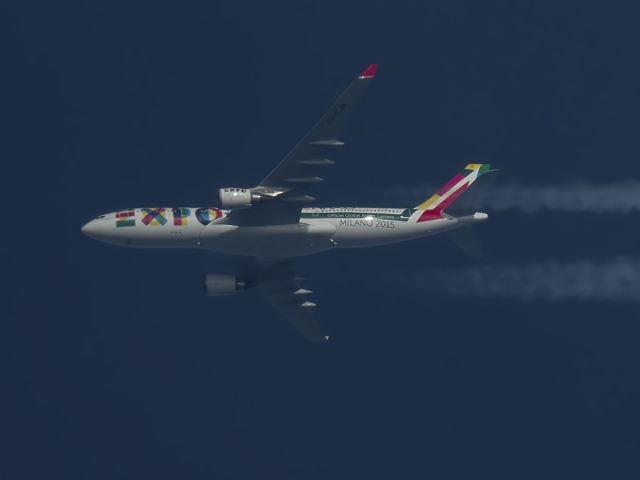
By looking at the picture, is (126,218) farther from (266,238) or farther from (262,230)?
(266,238)

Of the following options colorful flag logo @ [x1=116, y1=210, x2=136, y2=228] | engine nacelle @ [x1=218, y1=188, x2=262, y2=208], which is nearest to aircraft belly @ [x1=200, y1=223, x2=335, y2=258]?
engine nacelle @ [x1=218, y1=188, x2=262, y2=208]

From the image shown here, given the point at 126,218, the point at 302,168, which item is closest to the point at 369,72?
the point at 302,168

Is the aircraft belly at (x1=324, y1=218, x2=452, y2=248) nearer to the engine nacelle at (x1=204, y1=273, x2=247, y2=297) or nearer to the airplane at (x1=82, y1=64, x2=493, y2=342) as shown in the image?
→ the airplane at (x1=82, y1=64, x2=493, y2=342)

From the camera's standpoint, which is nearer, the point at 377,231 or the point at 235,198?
the point at 235,198

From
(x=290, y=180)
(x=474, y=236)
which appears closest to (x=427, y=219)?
(x=474, y=236)

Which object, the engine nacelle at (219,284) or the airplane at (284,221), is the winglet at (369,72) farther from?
the engine nacelle at (219,284)

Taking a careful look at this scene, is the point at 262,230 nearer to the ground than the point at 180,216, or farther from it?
nearer to the ground

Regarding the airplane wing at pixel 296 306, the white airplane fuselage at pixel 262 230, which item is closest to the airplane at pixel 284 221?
the white airplane fuselage at pixel 262 230
